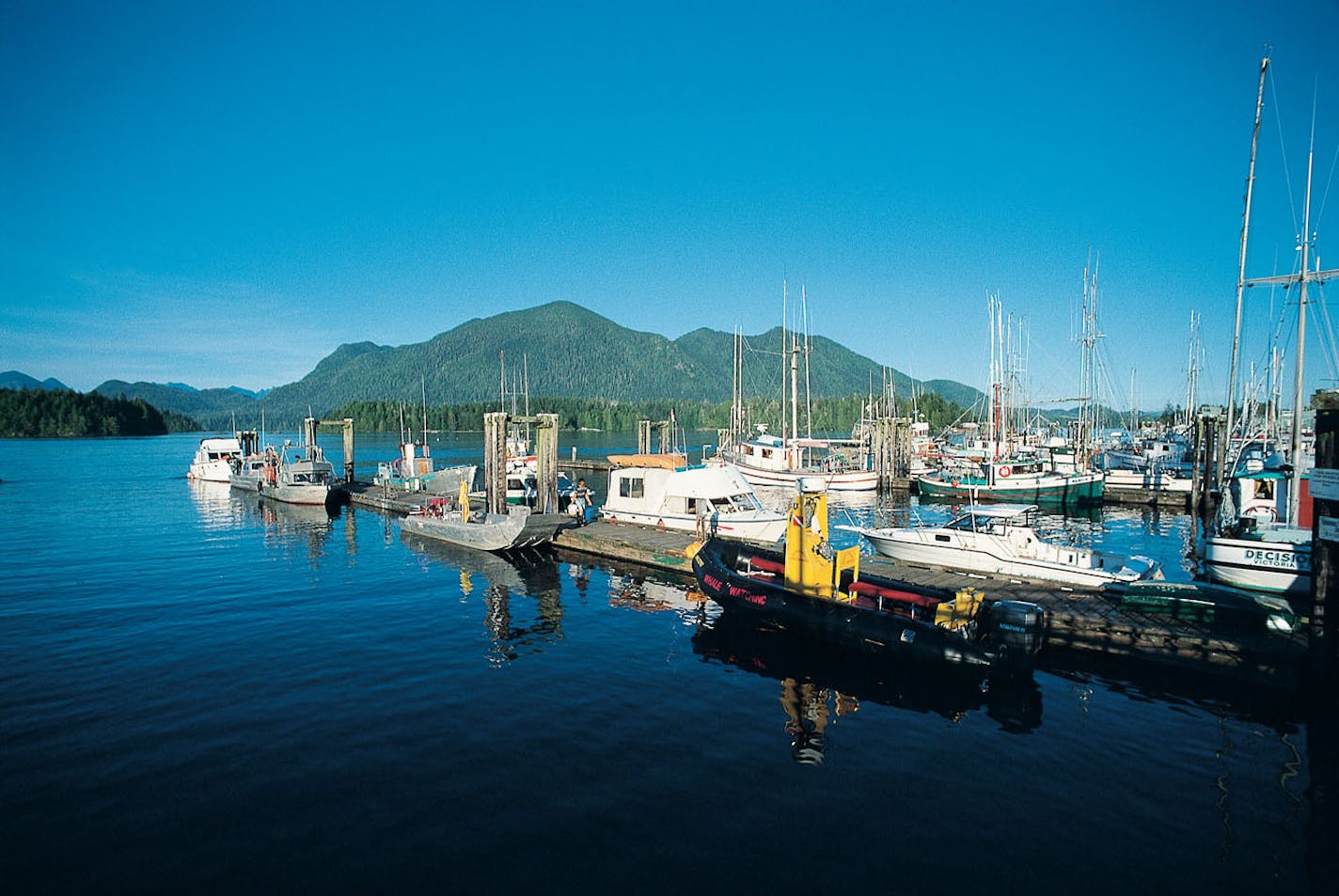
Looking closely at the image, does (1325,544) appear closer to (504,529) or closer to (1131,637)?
(1131,637)

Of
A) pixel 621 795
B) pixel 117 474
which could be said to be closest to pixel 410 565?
pixel 621 795

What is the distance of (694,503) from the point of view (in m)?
29.9

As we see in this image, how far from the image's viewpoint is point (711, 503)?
94.5 feet

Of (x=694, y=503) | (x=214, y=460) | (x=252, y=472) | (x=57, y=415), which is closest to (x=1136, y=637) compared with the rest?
(x=694, y=503)

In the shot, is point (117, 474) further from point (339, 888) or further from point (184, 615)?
point (339, 888)

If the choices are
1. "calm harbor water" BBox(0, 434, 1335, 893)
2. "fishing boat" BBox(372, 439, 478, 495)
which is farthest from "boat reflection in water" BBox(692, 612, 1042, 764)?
"fishing boat" BBox(372, 439, 478, 495)

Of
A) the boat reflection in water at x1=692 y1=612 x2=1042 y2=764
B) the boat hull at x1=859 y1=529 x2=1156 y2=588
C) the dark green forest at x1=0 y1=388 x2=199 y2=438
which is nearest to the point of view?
the boat reflection in water at x1=692 y1=612 x2=1042 y2=764

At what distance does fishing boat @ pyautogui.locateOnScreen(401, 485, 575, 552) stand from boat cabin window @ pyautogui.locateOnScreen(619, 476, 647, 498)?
2.94 m

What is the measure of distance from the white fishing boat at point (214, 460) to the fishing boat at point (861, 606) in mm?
59323

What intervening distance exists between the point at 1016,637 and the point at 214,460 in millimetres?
71896

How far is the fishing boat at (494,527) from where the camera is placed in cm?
2950

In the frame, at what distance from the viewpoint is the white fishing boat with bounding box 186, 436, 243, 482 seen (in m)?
62.9

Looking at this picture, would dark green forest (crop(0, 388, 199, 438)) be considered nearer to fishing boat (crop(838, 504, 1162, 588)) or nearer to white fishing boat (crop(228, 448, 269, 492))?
white fishing boat (crop(228, 448, 269, 492))

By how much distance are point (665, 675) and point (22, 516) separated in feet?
152
